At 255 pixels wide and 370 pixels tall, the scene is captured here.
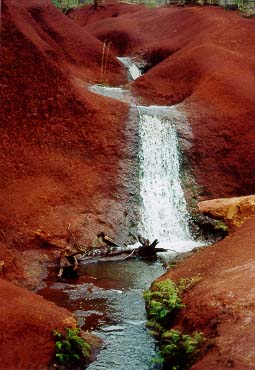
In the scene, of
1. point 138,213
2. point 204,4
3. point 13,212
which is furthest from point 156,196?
point 204,4

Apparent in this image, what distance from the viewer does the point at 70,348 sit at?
820 cm

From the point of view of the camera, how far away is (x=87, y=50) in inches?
1003

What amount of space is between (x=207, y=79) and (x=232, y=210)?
8802 millimetres

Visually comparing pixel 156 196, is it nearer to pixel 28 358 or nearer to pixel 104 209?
pixel 104 209

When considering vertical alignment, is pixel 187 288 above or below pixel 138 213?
above

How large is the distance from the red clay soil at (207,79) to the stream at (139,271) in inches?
39.5

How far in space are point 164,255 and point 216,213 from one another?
68.3 inches

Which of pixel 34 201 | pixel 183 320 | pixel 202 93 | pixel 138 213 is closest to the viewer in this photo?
pixel 183 320

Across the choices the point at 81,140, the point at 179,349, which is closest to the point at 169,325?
the point at 179,349

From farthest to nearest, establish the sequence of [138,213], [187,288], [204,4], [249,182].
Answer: [204,4]
[249,182]
[138,213]
[187,288]

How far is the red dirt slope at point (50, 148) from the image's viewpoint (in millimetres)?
15398

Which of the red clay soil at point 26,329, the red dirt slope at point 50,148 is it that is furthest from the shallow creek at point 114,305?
the red dirt slope at point 50,148

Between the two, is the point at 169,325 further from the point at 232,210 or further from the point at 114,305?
the point at 232,210

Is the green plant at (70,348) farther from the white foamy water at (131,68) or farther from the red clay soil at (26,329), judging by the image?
the white foamy water at (131,68)
